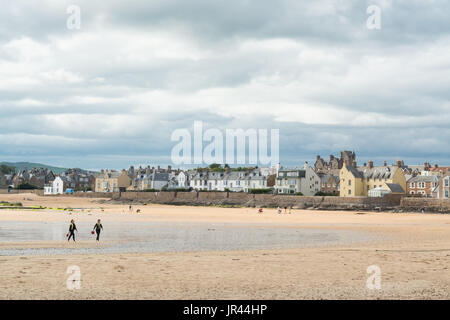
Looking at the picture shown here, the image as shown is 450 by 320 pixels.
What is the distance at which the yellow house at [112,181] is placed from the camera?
142387 mm

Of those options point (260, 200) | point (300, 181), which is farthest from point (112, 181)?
point (260, 200)

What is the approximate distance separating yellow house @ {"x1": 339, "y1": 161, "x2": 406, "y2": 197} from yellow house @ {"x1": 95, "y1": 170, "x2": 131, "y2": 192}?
71.4m

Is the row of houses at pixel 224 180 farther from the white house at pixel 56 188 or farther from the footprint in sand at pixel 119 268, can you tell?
the footprint in sand at pixel 119 268

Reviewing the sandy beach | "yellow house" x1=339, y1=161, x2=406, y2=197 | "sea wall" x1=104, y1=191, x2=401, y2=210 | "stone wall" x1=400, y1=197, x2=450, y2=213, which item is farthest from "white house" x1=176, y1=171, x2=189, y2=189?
the sandy beach

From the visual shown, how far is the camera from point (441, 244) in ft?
84.3

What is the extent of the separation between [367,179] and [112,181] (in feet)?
255

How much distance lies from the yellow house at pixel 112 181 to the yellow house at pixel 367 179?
234ft

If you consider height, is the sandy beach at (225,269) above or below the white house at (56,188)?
below

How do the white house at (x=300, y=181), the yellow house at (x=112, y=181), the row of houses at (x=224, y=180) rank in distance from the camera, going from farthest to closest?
the yellow house at (x=112, y=181) < the row of houses at (x=224, y=180) < the white house at (x=300, y=181)

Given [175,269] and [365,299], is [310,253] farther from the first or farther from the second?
[365,299]

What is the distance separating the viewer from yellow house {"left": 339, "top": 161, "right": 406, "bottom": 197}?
9062 cm

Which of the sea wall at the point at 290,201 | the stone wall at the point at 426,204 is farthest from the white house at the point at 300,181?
the stone wall at the point at 426,204

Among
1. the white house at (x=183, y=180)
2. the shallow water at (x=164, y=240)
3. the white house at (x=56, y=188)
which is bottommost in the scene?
the shallow water at (x=164, y=240)
